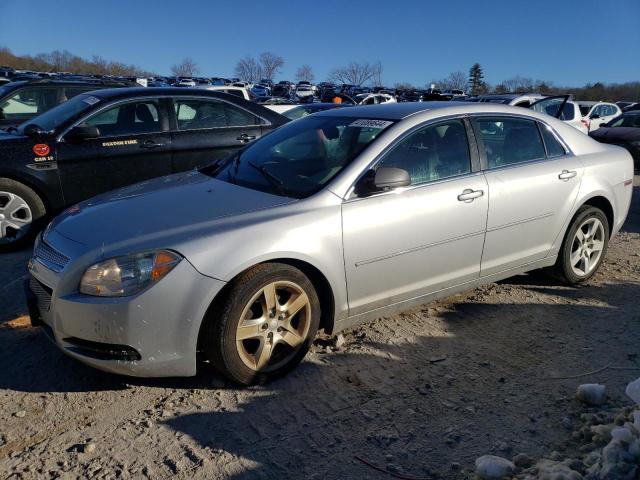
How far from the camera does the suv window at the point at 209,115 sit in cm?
632

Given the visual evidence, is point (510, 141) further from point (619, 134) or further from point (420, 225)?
point (619, 134)

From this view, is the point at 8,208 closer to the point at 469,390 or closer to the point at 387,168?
the point at 387,168

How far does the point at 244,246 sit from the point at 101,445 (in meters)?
1.19

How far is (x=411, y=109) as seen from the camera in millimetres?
3986

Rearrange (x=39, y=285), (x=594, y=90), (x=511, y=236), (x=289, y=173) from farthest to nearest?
(x=594, y=90)
(x=511, y=236)
(x=289, y=173)
(x=39, y=285)

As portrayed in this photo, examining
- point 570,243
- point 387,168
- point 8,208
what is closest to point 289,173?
point 387,168

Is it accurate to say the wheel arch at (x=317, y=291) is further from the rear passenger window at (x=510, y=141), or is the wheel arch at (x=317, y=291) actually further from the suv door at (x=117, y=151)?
the suv door at (x=117, y=151)

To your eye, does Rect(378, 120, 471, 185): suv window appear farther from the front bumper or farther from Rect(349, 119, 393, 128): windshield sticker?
the front bumper

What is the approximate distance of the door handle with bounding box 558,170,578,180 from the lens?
4328 millimetres

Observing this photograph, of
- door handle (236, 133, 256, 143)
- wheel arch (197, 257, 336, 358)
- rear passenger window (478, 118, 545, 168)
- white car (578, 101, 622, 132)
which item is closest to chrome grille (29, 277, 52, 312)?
wheel arch (197, 257, 336, 358)

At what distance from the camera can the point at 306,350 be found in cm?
331

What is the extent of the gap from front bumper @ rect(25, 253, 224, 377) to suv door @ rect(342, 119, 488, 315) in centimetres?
95

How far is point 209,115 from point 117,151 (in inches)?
46.6

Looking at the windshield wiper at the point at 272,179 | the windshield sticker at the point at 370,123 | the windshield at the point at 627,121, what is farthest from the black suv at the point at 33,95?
the windshield at the point at 627,121
